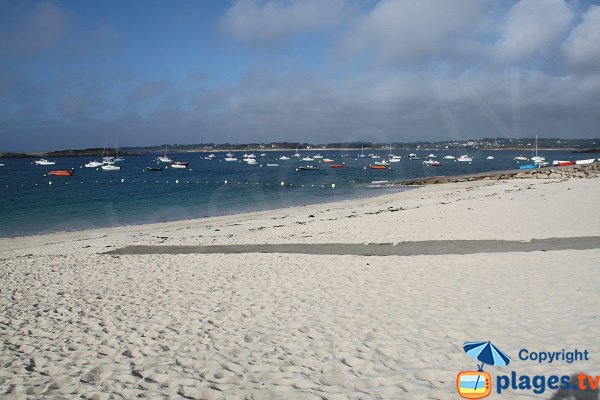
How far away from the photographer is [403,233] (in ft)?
53.4

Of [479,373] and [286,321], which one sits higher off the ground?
[479,373]

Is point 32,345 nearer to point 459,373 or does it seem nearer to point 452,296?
point 459,373

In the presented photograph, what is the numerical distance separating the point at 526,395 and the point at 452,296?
377cm

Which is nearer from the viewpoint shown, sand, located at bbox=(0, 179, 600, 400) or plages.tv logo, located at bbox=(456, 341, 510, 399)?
plages.tv logo, located at bbox=(456, 341, 510, 399)

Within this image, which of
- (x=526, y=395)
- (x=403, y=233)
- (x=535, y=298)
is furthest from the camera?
(x=403, y=233)

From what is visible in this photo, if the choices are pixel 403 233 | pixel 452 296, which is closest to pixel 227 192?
pixel 403 233

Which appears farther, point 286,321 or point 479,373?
point 286,321

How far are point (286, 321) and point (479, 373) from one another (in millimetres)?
3302

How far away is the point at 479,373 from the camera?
519 cm

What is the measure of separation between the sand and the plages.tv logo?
11cm

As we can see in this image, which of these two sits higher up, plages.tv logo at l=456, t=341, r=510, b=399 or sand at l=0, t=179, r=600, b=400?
plages.tv logo at l=456, t=341, r=510, b=399

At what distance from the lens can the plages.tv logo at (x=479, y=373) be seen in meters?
4.83

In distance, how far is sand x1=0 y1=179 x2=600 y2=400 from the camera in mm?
5301

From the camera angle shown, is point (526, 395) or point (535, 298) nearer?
point (526, 395)
